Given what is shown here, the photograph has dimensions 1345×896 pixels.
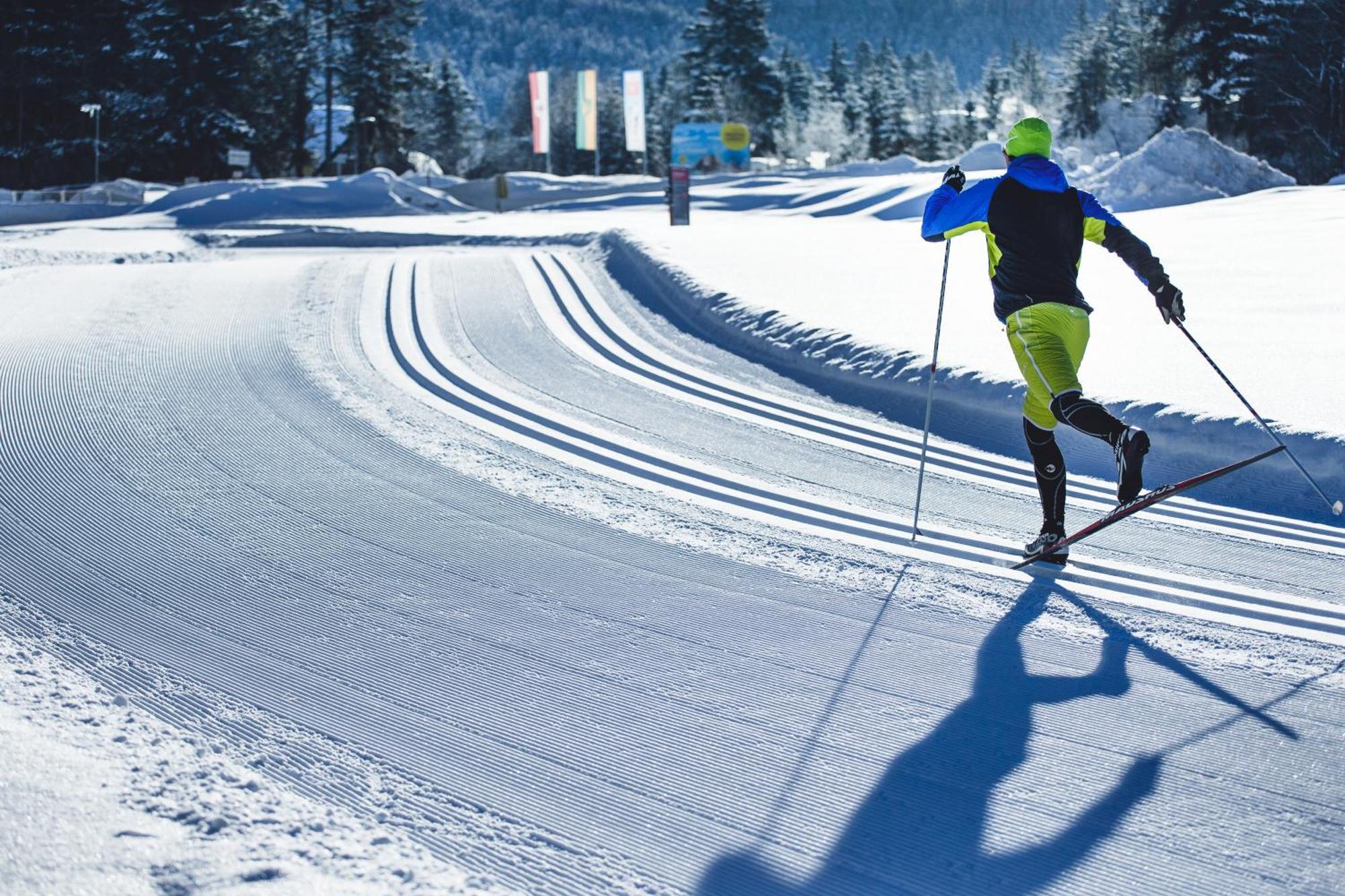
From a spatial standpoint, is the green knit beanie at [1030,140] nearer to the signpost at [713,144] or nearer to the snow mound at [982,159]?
the snow mound at [982,159]

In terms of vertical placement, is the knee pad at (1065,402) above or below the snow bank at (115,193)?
below

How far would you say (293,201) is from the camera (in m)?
36.3

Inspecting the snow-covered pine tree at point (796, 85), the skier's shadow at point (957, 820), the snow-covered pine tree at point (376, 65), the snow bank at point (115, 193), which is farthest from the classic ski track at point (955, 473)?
the snow-covered pine tree at point (796, 85)

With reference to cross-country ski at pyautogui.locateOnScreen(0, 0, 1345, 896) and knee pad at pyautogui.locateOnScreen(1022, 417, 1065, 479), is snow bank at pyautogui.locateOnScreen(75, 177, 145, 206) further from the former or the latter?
knee pad at pyautogui.locateOnScreen(1022, 417, 1065, 479)

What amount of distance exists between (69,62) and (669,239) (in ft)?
164

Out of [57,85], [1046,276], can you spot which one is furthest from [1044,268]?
[57,85]

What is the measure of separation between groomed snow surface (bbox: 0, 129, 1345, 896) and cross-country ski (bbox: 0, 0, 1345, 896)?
2cm

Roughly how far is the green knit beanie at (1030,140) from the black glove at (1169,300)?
74 centimetres

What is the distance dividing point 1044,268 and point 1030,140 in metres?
0.54

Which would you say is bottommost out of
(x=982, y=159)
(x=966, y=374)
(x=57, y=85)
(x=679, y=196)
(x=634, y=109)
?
(x=966, y=374)

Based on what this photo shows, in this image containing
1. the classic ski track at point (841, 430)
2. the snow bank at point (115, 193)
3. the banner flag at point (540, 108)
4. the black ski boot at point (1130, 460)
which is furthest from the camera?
the banner flag at point (540, 108)

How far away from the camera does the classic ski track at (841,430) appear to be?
225 inches

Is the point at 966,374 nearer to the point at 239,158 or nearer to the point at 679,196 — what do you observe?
the point at 679,196

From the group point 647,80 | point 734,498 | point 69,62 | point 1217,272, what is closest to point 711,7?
point 69,62
